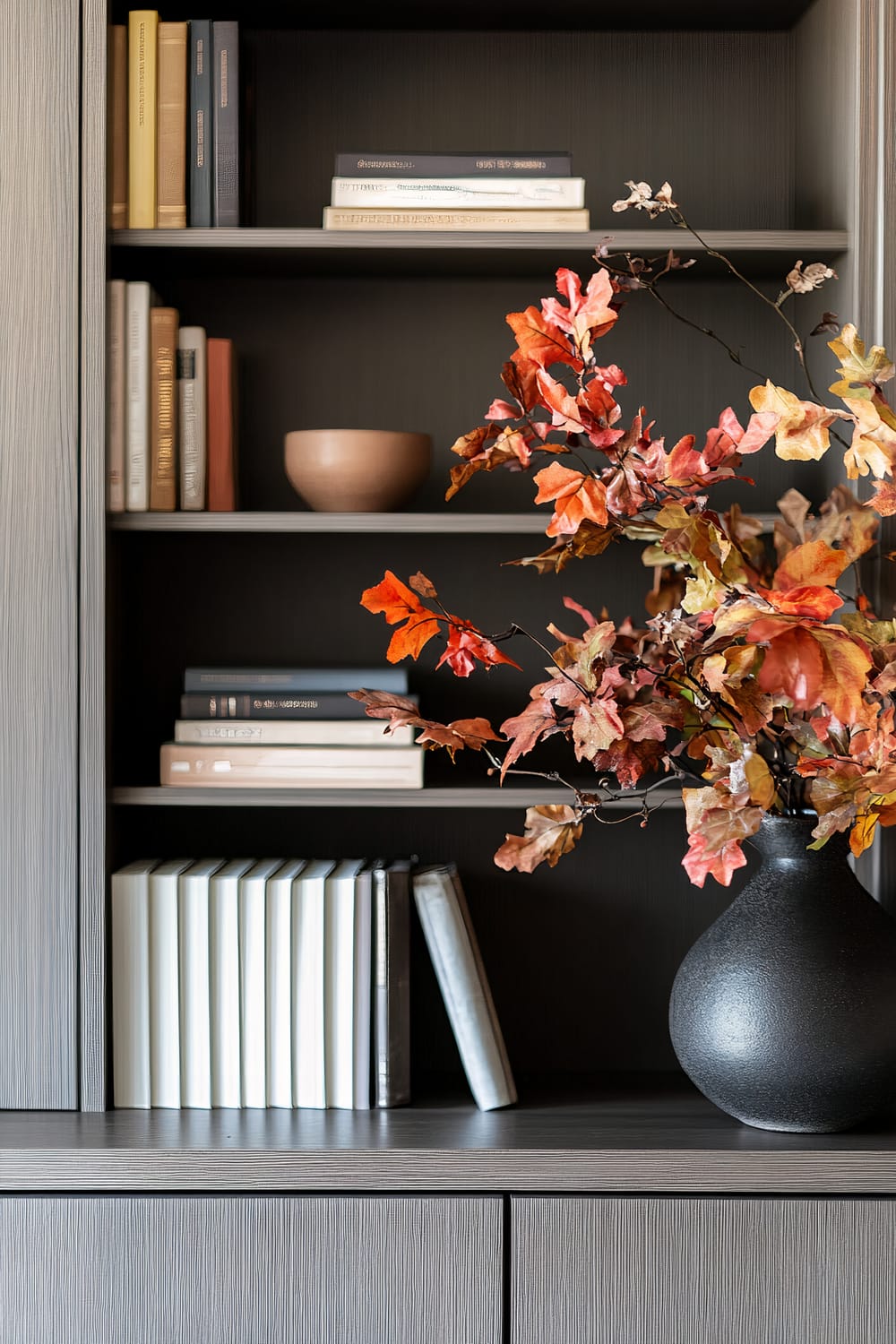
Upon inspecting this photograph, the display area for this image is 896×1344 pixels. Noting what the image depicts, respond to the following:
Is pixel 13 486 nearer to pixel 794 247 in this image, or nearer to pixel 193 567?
pixel 193 567

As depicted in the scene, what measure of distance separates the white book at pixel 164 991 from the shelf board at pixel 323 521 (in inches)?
17.1

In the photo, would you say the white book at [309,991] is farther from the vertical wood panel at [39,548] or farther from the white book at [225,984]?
the vertical wood panel at [39,548]

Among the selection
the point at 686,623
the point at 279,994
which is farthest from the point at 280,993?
the point at 686,623

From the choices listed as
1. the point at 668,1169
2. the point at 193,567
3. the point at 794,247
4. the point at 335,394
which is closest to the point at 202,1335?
the point at 668,1169

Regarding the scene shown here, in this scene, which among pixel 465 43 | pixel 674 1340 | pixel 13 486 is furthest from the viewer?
pixel 465 43

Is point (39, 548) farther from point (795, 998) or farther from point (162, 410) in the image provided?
point (795, 998)

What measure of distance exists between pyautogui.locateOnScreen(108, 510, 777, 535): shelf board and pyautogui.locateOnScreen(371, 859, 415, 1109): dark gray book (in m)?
0.43

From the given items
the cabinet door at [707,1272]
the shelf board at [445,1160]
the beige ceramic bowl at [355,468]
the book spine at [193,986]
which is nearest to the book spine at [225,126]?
the beige ceramic bowl at [355,468]

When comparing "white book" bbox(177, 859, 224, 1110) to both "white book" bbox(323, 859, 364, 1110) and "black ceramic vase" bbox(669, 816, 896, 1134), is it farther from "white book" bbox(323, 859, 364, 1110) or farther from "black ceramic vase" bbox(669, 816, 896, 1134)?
"black ceramic vase" bbox(669, 816, 896, 1134)

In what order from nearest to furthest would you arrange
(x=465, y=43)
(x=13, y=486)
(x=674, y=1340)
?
1. (x=674, y=1340)
2. (x=13, y=486)
3. (x=465, y=43)

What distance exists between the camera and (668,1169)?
135cm

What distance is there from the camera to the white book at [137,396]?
1.50m

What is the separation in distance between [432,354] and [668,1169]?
3.69 ft

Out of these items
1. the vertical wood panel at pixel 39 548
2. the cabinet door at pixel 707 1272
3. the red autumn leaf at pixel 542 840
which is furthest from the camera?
the vertical wood panel at pixel 39 548
